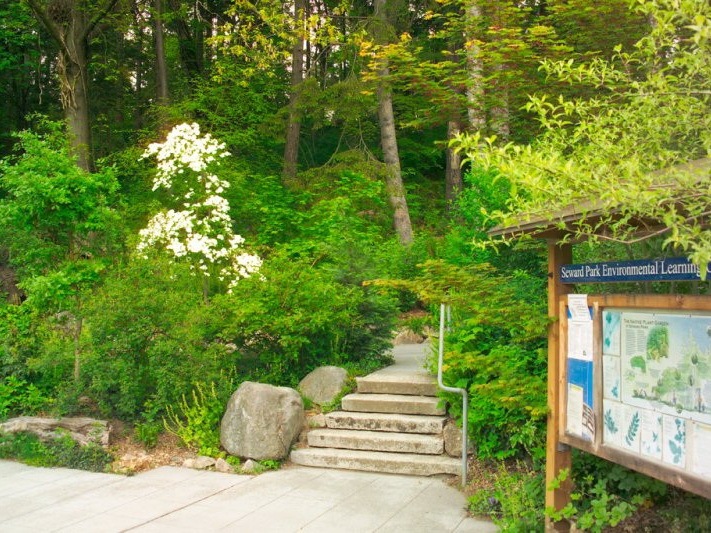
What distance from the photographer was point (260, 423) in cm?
731

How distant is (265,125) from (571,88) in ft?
30.6

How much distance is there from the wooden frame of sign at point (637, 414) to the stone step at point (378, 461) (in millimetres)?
2157

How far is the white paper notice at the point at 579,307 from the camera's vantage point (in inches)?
180

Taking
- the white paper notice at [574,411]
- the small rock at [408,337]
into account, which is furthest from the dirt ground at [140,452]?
the small rock at [408,337]

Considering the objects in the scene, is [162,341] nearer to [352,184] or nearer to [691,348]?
[691,348]

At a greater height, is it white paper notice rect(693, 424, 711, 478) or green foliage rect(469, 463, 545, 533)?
white paper notice rect(693, 424, 711, 478)

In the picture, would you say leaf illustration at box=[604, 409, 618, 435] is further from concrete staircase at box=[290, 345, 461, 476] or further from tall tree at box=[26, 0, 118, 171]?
tall tree at box=[26, 0, 118, 171]

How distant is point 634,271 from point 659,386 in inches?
26.7

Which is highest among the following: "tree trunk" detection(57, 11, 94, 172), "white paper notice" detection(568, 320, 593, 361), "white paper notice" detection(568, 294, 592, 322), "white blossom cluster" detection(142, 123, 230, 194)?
"tree trunk" detection(57, 11, 94, 172)

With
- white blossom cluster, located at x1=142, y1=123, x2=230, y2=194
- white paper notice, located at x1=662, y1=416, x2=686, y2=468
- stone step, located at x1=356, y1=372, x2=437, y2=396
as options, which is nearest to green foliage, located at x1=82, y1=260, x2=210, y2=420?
stone step, located at x1=356, y1=372, x2=437, y2=396

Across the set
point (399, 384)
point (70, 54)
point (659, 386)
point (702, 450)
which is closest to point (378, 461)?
point (399, 384)

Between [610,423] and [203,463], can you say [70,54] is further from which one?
[610,423]

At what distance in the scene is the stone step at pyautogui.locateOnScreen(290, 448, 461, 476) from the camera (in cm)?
682

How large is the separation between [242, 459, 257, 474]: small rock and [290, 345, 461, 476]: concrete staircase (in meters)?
0.47
